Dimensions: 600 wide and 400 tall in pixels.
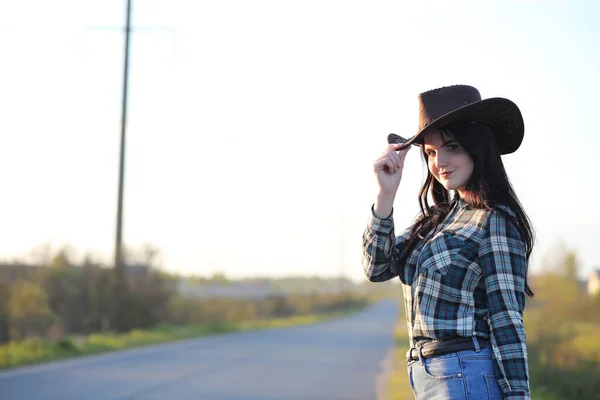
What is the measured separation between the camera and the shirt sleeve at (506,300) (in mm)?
2729

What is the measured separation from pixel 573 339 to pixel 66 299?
13168 mm

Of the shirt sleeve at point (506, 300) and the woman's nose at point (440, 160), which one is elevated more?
the woman's nose at point (440, 160)

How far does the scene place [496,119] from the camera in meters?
3.04

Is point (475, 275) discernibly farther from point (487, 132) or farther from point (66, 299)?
point (66, 299)

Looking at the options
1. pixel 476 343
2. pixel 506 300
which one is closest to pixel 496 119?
pixel 506 300

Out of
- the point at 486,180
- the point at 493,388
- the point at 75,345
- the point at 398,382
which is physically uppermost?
the point at 486,180

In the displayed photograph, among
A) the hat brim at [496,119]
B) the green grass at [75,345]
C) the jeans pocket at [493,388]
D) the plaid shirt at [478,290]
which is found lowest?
the green grass at [75,345]

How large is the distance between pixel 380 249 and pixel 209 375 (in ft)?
35.5

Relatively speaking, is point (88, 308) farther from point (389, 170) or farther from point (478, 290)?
point (478, 290)

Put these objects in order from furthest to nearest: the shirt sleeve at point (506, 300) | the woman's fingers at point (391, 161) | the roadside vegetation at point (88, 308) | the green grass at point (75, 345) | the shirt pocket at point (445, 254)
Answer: the roadside vegetation at point (88, 308) → the green grass at point (75, 345) → the woman's fingers at point (391, 161) → the shirt pocket at point (445, 254) → the shirt sleeve at point (506, 300)

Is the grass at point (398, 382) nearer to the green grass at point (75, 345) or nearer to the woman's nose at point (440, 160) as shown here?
the green grass at point (75, 345)

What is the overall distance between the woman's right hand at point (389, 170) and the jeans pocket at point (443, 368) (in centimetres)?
55

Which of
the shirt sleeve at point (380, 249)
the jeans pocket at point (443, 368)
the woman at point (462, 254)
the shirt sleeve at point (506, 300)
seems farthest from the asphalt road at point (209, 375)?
the shirt sleeve at point (506, 300)

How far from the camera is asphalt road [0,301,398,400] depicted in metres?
11.2
